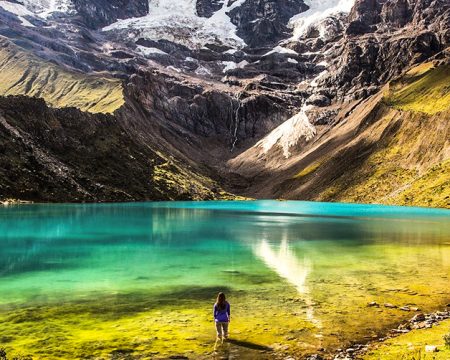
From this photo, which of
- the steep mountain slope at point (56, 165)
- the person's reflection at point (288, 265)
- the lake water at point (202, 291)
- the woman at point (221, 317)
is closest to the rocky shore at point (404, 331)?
the lake water at point (202, 291)

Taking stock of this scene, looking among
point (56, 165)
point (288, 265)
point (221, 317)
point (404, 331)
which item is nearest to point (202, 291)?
point (221, 317)

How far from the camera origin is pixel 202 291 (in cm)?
3334

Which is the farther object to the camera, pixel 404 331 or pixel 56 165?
pixel 56 165

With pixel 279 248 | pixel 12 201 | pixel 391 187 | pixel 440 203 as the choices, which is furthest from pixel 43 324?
pixel 391 187

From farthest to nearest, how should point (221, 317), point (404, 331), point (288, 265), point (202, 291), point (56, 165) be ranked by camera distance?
1. point (56, 165)
2. point (288, 265)
3. point (202, 291)
4. point (404, 331)
5. point (221, 317)

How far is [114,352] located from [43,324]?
227 inches

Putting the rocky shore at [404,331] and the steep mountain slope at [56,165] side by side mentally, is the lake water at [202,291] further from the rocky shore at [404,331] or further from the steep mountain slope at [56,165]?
the steep mountain slope at [56,165]

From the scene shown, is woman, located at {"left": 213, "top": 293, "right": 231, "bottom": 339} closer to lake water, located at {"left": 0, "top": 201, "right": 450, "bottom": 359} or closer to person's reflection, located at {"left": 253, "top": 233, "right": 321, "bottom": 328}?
lake water, located at {"left": 0, "top": 201, "right": 450, "bottom": 359}

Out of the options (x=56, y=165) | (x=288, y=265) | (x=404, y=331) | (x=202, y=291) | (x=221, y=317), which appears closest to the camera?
(x=221, y=317)

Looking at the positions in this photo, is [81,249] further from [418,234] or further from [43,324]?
[418,234]

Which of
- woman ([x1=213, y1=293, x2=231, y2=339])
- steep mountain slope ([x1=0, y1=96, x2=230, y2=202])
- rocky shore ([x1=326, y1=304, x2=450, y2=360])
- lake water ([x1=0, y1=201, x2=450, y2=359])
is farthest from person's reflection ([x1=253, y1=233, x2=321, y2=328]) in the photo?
steep mountain slope ([x1=0, y1=96, x2=230, y2=202])

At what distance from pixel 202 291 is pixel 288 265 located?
43.5ft

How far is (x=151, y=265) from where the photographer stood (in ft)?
144

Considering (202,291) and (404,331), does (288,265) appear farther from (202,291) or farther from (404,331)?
(404,331)
